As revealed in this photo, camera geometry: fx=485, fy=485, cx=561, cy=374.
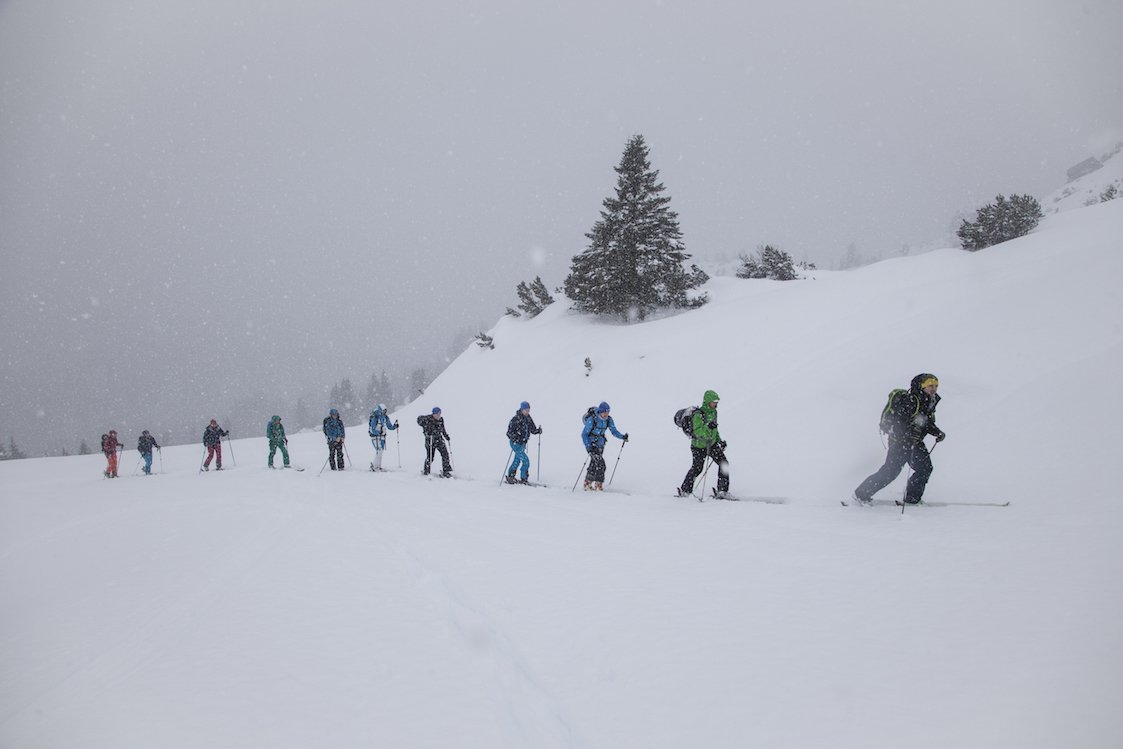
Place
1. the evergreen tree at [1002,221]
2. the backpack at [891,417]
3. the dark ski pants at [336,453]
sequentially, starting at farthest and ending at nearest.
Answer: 1. the evergreen tree at [1002,221]
2. the dark ski pants at [336,453]
3. the backpack at [891,417]

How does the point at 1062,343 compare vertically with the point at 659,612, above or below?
above

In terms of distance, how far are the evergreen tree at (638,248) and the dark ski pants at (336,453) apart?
1410 cm

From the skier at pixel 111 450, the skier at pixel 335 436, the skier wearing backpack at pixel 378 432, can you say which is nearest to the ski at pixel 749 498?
the skier wearing backpack at pixel 378 432

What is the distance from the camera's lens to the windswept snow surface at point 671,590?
2.99m

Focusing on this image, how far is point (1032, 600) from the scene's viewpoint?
394 centimetres

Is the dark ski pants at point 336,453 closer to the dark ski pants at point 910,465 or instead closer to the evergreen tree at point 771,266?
the dark ski pants at point 910,465

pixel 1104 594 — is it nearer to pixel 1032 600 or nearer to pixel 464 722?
pixel 1032 600

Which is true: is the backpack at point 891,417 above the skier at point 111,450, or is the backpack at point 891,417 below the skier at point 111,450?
above

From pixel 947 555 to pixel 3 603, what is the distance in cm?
1061

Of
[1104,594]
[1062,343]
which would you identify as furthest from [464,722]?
[1062,343]

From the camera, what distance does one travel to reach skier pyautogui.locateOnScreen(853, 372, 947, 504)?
22.5 ft

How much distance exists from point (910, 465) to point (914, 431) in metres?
0.50

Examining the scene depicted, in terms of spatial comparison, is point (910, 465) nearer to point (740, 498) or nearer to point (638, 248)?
point (740, 498)

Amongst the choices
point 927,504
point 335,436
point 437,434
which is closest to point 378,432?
point 335,436
